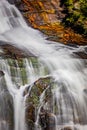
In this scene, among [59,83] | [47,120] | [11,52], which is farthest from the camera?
[11,52]

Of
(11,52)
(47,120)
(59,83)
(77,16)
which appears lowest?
(47,120)

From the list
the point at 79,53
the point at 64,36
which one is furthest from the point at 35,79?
the point at 64,36

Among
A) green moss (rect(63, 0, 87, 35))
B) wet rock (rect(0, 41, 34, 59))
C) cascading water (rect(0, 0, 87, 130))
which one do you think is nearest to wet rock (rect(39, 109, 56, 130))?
cascading water (rect(0, 0, 87, 130))

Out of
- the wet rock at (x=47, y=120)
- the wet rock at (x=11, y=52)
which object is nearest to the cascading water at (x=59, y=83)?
the wet rock at (x=47, y=120)

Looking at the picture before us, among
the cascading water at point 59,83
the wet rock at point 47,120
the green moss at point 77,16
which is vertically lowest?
the wet rock at point 47,120

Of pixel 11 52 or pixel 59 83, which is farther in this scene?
pixel 11 52

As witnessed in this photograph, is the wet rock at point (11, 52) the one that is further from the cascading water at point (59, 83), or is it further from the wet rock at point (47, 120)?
the wet rock at point (47, 120)

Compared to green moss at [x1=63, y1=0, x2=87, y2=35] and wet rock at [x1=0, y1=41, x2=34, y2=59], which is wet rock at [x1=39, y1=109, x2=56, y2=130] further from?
green moss at [x1=63, y1=0, x2=87, y2=35]

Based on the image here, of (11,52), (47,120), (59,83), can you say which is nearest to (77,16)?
(11,52)

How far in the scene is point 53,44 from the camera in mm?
14641

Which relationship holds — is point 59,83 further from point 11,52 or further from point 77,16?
point 77,16

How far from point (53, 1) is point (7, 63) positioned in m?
7.45

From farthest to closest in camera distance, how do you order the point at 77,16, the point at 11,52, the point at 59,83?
the point at 77,16, the point at 11,52, the point at 59,83

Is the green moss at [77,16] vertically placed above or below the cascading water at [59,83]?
above
